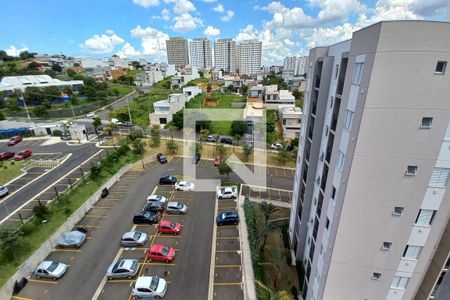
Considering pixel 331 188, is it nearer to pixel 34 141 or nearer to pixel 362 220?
pixel 362 220

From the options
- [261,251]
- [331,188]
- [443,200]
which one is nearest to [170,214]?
[261,251]

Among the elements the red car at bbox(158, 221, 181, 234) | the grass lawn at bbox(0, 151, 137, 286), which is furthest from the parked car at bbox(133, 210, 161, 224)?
the grass lawn at bbox(0, 151, 137, 286)

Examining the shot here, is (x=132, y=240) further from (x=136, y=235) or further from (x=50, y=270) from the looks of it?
(x=50, y=270)

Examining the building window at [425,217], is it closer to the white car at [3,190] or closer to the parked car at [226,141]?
the parked car at [226,141]

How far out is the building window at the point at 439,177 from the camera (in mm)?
11116

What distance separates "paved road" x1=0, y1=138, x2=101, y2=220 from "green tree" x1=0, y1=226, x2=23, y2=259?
8.20 meters

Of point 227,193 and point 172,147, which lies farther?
point 172,147

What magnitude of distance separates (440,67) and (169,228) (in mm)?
22948

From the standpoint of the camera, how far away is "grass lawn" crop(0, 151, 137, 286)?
1845 cm

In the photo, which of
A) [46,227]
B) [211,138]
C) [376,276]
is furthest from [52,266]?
[211,138]

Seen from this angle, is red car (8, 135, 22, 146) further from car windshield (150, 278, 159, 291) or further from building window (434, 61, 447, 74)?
building window (434, 61, 447, 74)

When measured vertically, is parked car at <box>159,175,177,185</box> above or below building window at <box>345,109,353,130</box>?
below

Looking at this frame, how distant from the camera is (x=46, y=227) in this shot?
22.4 meters

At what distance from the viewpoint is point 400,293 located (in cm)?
1380
